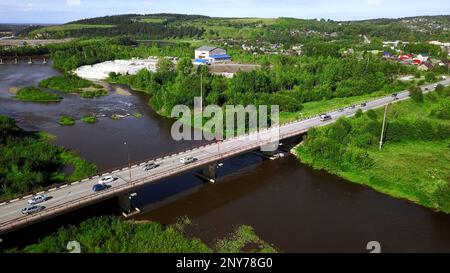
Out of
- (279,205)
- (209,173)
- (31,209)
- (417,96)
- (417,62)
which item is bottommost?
(279,205)

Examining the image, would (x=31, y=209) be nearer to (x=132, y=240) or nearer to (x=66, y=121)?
(x=132, y=240)

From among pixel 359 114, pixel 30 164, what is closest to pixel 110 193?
pixel 30 164

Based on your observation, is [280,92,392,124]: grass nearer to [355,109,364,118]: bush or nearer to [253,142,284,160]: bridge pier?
[355,109,364,118]: bush

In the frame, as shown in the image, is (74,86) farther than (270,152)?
Yes

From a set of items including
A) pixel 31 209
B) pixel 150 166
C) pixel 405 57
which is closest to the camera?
pixel 31 209

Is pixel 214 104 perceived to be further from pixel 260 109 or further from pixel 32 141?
pixel 32 141

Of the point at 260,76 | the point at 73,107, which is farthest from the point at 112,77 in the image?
the point at 260,76

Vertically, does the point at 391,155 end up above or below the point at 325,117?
below
